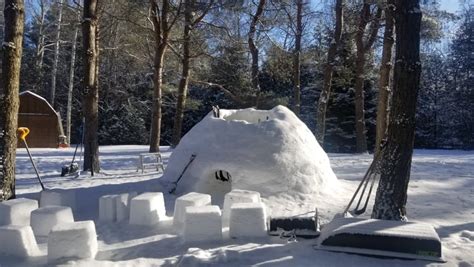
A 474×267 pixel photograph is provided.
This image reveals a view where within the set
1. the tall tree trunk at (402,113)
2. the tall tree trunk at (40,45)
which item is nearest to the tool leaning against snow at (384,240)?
the tall tree trunk at (402,113)

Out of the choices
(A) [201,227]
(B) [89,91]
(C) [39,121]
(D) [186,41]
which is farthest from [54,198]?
(C) [39,121]

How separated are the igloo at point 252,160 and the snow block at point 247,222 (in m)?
2.24

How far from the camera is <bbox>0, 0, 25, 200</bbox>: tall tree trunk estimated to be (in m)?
6.95

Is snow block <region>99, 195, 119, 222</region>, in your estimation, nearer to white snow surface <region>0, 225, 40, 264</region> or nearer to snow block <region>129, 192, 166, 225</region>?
snow block <region>129, 192, 166, 225</region>

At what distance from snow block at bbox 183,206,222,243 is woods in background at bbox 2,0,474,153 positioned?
683 cm

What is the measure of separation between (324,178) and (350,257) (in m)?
3.80

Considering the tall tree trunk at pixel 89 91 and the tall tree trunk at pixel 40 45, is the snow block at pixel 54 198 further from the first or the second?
the tall tree trunk at pixel 40 45

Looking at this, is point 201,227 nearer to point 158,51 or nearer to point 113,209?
point 113,209

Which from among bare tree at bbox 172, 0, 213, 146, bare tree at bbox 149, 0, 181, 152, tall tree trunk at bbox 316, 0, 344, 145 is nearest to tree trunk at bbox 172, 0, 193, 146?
bare tree at bbox 172, 0, 213, 146

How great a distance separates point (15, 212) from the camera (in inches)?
240

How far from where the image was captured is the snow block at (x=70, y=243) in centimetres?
468

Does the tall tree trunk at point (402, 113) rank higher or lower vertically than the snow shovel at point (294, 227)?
higher

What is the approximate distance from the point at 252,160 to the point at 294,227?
261 centimetres

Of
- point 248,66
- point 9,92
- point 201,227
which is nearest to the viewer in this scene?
point 201,227
